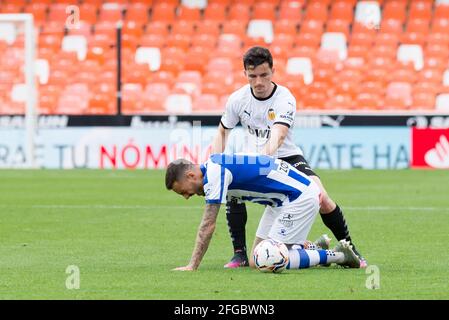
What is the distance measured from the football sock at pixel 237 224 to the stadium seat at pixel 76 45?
17776 mm

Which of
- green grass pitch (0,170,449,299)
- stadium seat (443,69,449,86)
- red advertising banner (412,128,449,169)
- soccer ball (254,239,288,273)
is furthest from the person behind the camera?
stadium seat (443,69,449,86)

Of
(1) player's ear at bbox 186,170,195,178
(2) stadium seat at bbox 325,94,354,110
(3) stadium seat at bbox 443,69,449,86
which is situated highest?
(3) stadium seat at bbox 443,69,449,86

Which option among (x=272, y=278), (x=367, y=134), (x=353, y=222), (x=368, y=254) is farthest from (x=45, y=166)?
(x=272, y=278)

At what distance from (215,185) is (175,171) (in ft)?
1.04

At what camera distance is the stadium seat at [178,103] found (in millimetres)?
25812

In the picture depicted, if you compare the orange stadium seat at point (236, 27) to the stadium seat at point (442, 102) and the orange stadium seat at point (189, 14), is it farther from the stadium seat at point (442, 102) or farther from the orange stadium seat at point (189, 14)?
the stadium seat at point (442, 102)

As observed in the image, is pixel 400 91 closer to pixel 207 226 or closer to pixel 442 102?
pixel 442 102

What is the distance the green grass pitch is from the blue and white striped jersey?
0.60m

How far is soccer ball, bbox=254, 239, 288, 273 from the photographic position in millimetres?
9039

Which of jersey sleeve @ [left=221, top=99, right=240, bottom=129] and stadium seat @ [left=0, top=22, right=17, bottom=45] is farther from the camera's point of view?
stadium seat @ [left=0, top=22, right=17, bottom=45]

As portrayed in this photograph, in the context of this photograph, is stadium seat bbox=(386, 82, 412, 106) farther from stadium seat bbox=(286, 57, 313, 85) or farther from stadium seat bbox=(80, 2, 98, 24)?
stadium seat bbox=(80, 2, 98, 24)

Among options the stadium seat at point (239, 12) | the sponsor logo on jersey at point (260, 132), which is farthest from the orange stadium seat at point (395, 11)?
the sponsor logo on jersey at point (260, 132)

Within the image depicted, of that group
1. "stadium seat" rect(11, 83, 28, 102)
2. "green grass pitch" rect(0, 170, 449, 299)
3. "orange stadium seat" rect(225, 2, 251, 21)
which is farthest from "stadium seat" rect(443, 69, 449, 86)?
"stadium seat" rect(11, 83, 28, 102)

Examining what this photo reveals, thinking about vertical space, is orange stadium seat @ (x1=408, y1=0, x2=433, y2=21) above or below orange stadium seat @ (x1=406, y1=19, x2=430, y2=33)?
above
